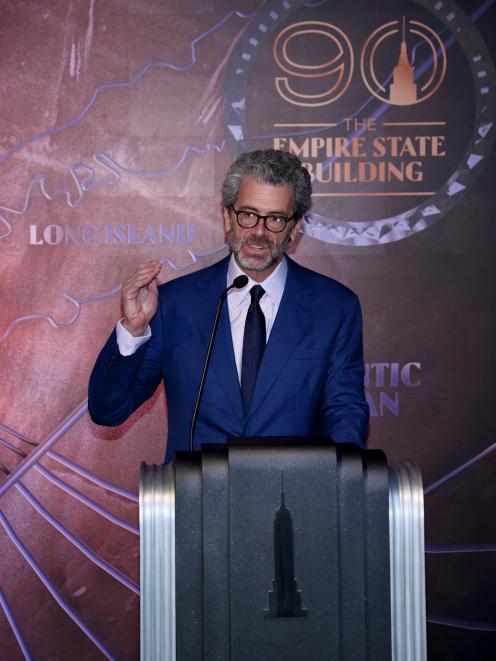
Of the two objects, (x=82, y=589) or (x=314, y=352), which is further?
(x=82, y=589)

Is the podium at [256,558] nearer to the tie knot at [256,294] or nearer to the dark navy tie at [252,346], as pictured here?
the dark navy tie at [252,346]

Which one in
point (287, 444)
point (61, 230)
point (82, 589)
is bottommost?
point (82, 589)

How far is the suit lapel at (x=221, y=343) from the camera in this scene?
85.4 inches

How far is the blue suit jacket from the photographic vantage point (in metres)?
2.14

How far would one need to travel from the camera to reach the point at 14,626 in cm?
323

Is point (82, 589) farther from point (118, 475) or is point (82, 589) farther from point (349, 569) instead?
point (349, 569)

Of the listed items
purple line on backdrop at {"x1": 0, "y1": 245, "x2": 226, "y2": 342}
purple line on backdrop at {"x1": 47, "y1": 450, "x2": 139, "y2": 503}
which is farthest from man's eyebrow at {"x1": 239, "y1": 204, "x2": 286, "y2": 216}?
purple line on backdrop at {"x1": 47, "y1": 450, "x2": 139, "y2": 503}

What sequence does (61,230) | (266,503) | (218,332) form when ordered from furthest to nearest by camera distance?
(61,230) → (218,332) → (266,503)

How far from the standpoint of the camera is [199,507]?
1297 millimetres

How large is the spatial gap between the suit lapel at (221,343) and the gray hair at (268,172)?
0.24 metres

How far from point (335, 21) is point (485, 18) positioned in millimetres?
530

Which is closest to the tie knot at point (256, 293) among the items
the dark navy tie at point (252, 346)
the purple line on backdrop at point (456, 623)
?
the dark navy tie at point (252, 346)

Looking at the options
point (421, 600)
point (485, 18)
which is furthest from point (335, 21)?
point (421, 600)

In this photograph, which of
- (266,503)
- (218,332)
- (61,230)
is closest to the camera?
(266,503)
